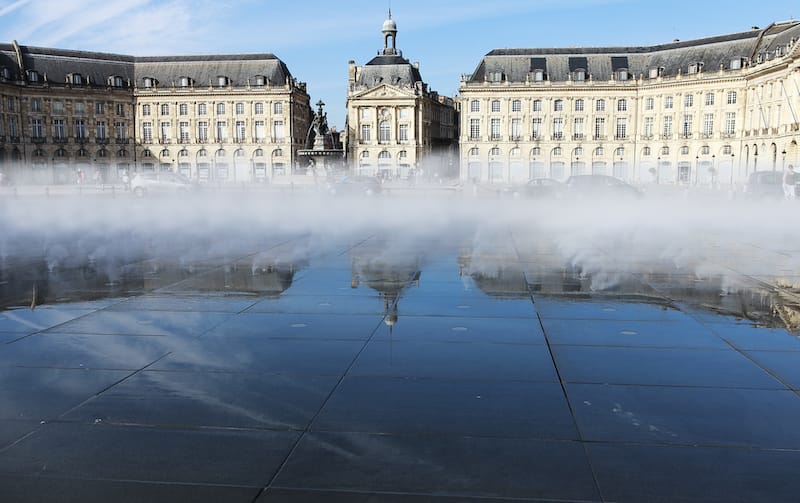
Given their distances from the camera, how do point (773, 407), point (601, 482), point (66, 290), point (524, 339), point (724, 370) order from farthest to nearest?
point (66, 290) < point (524, 339) < point (724, 370) < point (773, 407) < point (601, 482)

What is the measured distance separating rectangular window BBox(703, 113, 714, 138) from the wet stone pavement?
8630 centimetres

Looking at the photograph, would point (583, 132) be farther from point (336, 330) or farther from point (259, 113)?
point (336, 330)

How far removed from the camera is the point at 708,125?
91.3 metres

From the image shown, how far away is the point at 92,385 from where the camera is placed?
666 centimetres

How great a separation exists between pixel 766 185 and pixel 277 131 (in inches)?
2858

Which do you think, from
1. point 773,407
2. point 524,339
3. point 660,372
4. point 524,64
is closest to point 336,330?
point 524,339

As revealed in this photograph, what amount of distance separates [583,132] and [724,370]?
96.6 m

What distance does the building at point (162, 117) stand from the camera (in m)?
98.5

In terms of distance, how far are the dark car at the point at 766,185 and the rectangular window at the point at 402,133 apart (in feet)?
220

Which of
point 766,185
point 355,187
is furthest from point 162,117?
point 766,185

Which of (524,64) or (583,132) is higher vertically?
(524,64)

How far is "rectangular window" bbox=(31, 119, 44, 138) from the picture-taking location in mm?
97875

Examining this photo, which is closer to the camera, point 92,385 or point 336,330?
point 92,385

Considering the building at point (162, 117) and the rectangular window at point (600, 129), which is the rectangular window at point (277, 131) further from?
the rectangular window at point (600, 129)
